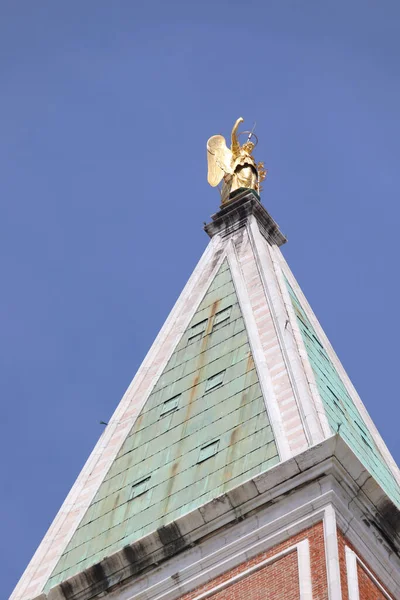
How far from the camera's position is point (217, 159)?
6200 centimetres

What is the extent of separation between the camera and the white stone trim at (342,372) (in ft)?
170

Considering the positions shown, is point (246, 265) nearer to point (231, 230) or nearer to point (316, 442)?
point (231, 230)

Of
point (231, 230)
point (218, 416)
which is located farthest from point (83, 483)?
point (231, 230)

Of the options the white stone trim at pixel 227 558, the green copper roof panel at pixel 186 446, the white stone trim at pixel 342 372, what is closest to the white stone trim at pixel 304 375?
the green copper roof panel at pixel 186 446

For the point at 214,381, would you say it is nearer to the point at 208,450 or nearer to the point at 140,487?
the point at 208,450

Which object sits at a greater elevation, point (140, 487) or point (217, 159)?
point (217, 159)

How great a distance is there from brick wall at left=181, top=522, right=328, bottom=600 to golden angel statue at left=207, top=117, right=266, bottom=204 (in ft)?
62.3

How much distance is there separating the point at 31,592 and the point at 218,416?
6.11m

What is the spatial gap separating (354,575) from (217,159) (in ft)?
72.9

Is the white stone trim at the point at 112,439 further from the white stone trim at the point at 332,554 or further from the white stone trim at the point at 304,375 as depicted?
the white stone trim at the point at 332,554

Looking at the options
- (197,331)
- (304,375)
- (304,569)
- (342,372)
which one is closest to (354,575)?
(304,569)

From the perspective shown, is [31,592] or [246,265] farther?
[246,265]

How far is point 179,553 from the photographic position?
1757 inches

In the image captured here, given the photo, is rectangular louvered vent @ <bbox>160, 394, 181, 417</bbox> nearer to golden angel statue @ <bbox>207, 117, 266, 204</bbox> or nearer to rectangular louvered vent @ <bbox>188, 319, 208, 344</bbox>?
rectangular louvered vent @ <bbox>188, 319, 208, 344</bbox>
